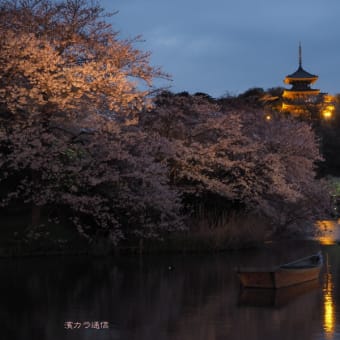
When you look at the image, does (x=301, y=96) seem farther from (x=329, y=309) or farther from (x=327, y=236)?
(x=329, y=309)

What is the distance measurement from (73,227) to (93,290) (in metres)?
8.59

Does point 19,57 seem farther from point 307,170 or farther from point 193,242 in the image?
point 307,170

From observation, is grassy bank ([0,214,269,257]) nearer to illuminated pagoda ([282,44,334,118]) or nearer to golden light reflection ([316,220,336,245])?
golden light reflection ([316,220,336,245])

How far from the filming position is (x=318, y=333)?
12633mm

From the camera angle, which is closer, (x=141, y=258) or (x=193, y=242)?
(x=141, y=258)

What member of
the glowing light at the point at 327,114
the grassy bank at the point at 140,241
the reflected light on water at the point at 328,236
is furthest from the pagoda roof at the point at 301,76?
the grassy bank at the point at 140,241

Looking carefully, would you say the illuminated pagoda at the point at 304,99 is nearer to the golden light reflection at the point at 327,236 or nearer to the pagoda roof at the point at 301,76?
Result: the pagoda roof at the point at 301,76

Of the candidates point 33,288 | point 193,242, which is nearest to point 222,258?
point 193,242

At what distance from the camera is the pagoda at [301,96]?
8538 centimetres

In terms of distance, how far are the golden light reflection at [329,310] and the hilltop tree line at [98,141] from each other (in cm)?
885

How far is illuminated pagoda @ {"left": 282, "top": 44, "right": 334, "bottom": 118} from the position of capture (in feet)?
280

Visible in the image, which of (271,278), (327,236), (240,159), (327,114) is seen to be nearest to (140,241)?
(240,159)

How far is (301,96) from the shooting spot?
3595 inches

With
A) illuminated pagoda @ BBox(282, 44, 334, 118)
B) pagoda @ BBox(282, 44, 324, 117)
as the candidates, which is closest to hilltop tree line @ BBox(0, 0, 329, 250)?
illuminated pagoda @ BBox(282, 44, 334, 118)
